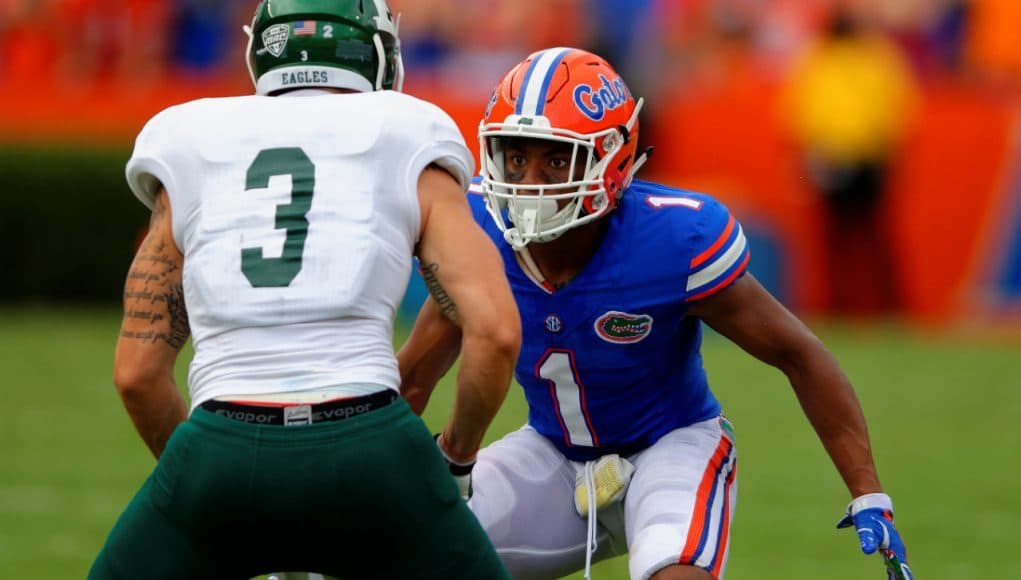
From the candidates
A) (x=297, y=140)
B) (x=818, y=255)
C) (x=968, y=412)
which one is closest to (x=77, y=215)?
(x=818, y=255)

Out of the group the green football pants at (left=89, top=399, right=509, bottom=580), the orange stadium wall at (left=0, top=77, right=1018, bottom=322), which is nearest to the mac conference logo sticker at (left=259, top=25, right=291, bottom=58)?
the green football pants at (left=89, top=399, right=509, bottom=580)

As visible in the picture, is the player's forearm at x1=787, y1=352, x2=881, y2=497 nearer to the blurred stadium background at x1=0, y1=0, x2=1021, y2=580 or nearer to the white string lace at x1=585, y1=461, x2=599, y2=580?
the white string lace at x1=585, y1=461, x2=599, y2=580

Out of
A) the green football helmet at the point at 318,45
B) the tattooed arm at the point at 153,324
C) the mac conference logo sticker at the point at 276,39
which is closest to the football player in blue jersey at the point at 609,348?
the green football helmet at the point at 318,45

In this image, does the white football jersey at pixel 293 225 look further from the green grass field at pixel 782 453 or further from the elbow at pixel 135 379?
the green grass field at pixel 782 453

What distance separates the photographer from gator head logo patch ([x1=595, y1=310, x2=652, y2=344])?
4.21m

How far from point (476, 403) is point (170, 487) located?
626mm

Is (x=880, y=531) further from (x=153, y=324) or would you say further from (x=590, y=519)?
(x=153, y=324)

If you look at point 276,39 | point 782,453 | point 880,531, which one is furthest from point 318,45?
point 782,453

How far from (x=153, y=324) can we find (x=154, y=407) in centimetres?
17

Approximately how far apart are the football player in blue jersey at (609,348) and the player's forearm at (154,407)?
78cm

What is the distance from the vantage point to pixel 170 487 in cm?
320

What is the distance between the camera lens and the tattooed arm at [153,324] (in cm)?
342

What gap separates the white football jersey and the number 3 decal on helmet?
2.45 ft

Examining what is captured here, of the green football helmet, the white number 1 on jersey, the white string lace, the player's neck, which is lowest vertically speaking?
the white string lace
